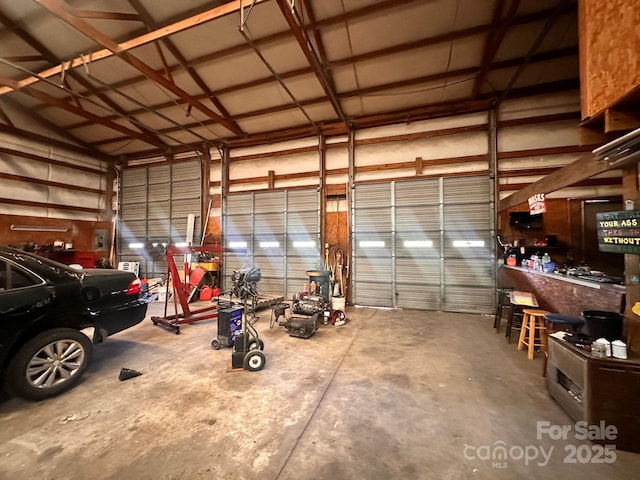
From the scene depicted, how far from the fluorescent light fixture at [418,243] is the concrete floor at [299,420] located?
2906 millimetres

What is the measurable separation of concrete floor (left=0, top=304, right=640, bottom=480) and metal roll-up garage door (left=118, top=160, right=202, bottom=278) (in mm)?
5723

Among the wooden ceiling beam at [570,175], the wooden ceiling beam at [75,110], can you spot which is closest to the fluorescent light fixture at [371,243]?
the wooden ceiling beam at [570,175]

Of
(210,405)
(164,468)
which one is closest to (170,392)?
(210,405)

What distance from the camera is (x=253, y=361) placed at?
2.88m

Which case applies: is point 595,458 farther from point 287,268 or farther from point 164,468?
point 287,268

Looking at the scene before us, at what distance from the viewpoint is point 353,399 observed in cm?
232

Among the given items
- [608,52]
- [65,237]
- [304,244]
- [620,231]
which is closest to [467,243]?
[620,231]

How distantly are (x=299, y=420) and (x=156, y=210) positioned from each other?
895 centimetres

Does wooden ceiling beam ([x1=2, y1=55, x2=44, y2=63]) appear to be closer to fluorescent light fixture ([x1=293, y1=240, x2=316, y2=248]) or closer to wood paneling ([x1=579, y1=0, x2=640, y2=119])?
fluorescent light fixture ([x1=293, y1=240, x2=316, y2=248])

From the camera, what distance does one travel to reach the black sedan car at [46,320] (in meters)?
2.18

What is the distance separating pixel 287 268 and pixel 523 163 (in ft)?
19.8

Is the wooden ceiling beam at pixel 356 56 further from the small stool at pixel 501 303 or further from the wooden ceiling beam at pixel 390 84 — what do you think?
the small stool at pixel 501 303

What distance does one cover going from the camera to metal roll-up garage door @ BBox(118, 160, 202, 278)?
8.34 metres

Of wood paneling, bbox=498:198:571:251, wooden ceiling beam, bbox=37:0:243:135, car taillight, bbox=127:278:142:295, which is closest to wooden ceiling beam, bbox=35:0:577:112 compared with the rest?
wooden ceiling beam, bbox=37:0:243:135
